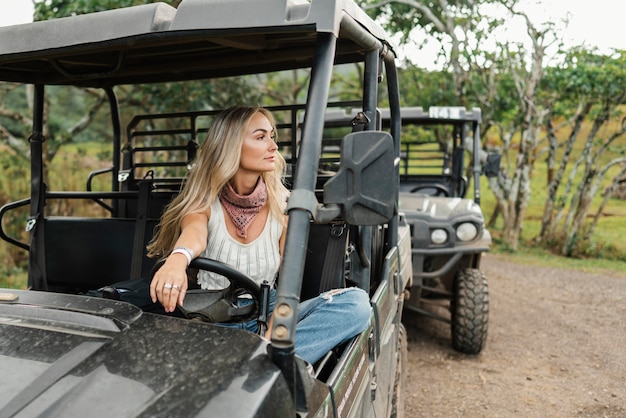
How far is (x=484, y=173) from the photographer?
5.82 metres

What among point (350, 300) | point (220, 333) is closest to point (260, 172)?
point (350, 300)

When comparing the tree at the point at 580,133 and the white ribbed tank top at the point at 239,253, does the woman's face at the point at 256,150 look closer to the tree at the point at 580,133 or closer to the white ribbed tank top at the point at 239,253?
the white ribbed tank top at the point at 239,253

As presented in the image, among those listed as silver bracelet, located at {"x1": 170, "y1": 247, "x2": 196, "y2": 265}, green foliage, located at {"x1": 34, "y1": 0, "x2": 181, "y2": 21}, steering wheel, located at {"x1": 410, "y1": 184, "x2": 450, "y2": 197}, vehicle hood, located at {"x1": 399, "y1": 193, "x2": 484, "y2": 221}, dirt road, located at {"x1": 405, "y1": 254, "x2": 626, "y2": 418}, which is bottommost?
dirt road, located at {"x1": 405, "y1": 254, "x2": 626, "y2": 418}

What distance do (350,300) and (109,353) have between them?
2.41 ft

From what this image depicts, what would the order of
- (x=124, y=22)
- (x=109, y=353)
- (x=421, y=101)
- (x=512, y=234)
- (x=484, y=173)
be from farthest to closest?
(x=421, y=101)
(x=512, y=234)
(x=484, y=173)
(x=124, y=22)
(x=109, y=353)

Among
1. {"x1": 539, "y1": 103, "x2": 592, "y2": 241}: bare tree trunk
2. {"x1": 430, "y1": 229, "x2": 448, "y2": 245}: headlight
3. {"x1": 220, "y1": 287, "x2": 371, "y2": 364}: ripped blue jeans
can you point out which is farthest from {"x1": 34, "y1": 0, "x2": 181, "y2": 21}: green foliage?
{"x1": 539, "y1": 103, "x2": 592, "y2": 241}: bare tree trunk

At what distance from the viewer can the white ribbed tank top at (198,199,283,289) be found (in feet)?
6.73

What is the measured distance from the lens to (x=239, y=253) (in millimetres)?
2059

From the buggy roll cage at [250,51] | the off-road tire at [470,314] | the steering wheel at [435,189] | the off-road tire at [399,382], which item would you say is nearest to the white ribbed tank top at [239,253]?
the buggy roll cage at [250,51]

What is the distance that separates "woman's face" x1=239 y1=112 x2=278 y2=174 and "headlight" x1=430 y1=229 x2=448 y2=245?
2.72 m

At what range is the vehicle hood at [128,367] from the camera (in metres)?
1.10

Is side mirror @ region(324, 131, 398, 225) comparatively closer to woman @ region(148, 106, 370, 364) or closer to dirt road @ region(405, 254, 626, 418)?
woman @ region(148, 106, 370, 364)

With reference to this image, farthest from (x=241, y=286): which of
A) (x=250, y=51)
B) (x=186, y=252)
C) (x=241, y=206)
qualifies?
(x=250, y=51)

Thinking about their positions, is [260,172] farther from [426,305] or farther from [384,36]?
[426,305]
